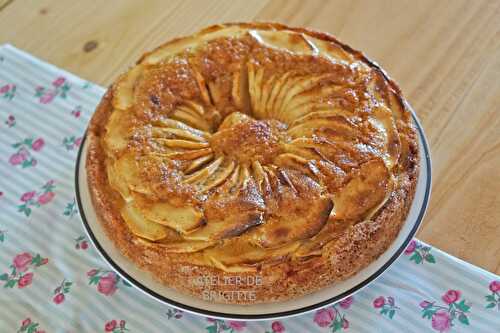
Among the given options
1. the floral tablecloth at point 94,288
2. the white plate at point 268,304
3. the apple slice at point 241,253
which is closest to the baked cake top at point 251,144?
the apple slice at point 241,253

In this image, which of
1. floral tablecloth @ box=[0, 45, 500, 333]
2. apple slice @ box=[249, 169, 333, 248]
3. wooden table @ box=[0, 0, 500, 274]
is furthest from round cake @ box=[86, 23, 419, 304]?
wooden table @ box=[0, 0, 500, 274]

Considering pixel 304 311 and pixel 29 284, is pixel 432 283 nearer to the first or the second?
pixel 304 311

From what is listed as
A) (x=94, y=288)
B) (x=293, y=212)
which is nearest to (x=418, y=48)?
(x=293, y=212)

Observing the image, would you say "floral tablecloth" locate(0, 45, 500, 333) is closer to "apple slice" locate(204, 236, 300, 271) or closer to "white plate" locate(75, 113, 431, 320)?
"white plate" locate(75, 113, 431, 320)

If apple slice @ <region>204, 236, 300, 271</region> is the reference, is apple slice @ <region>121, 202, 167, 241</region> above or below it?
below

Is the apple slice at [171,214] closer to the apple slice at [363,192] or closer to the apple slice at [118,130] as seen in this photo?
the apple slice at [118,130]

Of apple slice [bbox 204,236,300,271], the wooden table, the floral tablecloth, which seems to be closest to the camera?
apple slice [bbox 204,236,300,271]

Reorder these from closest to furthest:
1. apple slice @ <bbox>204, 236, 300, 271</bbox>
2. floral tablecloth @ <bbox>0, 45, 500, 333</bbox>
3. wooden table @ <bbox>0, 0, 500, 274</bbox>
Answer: apple slice @ <bbox>204, 236, 300, 271</bbox>, floral tablecloth @ <bbox>0, 45, 500, 333</bbox>, wooden table @ <bbox>0, 0, 500, 274</bbox>
